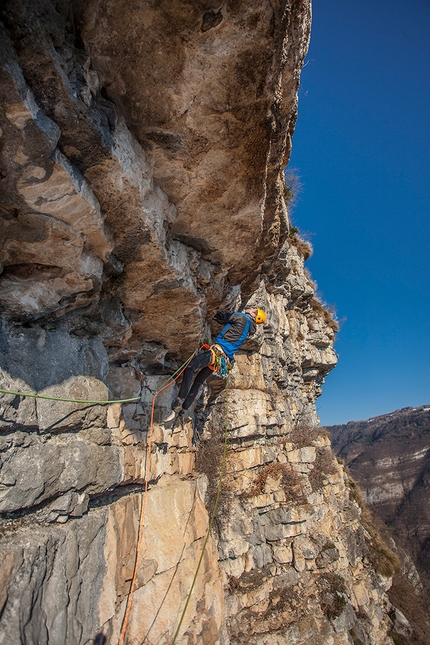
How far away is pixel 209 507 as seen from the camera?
324 inches

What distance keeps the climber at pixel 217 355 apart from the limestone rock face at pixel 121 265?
0.24 m

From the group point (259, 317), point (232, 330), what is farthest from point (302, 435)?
point (232, 330)

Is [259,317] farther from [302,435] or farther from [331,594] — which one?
[331,594]

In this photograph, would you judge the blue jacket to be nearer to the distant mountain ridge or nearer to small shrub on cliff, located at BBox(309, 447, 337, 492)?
small shrub on cliff, located at BBox(309, 447, 337, 492)

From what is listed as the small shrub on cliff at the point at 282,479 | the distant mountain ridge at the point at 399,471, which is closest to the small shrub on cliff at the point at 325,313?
the small shrub on cliff at the point at 282,479

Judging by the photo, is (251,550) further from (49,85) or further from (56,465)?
(49,85)

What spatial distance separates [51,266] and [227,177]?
5.47 ft

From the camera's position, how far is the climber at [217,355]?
5.19m

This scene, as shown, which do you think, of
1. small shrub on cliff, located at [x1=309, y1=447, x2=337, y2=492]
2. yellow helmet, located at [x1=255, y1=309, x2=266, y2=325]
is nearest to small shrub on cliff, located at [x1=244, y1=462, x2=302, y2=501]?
small shrub on cliff, located at [x1=309, y1=447, x2=337, y2=492]

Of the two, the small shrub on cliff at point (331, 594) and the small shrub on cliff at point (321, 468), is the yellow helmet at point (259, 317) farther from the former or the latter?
the small shrub on cliff at point (331, 594)

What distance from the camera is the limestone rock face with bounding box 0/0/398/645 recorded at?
2.00 m

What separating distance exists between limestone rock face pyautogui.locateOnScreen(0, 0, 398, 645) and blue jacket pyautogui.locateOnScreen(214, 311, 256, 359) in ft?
1.44

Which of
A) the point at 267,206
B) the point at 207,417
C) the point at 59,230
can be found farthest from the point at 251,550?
the point at 59,230

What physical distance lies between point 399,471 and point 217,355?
64917mm
